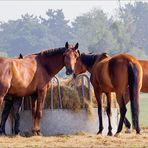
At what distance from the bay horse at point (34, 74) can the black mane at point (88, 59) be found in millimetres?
851

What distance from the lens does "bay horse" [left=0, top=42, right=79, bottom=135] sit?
11.5 m

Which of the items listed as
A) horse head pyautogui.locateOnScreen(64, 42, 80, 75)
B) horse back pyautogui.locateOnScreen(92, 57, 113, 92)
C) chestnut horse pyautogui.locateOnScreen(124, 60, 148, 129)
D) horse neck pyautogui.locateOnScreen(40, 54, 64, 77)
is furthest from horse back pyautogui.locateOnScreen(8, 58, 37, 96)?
chestnut horse pyautogui.locateOnScreen(124, 60, 148, 129)

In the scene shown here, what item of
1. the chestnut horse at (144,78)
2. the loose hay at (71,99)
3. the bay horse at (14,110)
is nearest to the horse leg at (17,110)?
the bay horse at (14,110)

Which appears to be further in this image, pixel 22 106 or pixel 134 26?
pixel 134 26

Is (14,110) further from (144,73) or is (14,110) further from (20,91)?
(144,73)

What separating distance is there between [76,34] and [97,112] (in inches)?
3319

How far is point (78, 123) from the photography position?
12.7 metres

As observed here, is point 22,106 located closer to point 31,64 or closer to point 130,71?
point 31,64

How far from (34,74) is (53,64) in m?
0.59

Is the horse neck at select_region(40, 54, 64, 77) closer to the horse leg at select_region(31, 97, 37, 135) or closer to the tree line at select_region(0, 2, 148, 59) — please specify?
the horse leg at select_region(31, 97, 37, 135)

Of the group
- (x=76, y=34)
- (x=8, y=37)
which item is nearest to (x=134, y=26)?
(x=76, y=34)

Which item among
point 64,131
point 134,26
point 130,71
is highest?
point 134,26

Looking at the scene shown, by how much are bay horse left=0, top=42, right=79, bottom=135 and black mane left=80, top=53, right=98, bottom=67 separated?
2.79ft

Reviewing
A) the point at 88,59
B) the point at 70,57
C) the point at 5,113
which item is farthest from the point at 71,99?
the point at 5,113
